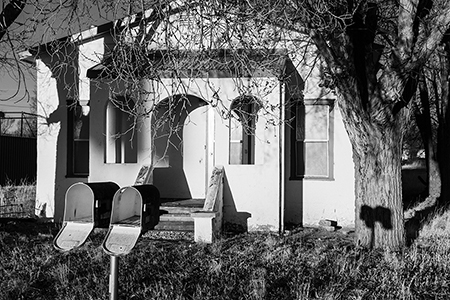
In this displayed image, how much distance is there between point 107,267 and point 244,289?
7.18 ft

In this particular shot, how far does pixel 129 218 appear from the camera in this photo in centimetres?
414

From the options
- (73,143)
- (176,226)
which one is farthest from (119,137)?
(176,226)

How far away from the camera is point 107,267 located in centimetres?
664

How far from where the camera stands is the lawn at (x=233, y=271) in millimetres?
5523

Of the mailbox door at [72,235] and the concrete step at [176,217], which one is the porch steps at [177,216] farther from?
the mailbox door at [72,235]

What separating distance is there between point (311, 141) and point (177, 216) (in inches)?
155

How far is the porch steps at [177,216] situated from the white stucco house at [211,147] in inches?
34.6

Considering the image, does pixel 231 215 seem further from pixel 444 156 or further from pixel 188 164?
pixel 444 156

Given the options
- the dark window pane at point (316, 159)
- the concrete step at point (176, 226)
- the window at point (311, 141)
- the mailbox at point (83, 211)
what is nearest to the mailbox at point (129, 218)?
the mailbox at point (83, 211)

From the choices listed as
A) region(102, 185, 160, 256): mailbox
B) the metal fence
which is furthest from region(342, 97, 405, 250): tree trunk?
the metal fence

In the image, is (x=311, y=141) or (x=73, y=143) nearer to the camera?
(x=311, y=141)

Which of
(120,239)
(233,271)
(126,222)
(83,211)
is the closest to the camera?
(120,239)

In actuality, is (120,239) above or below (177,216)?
above

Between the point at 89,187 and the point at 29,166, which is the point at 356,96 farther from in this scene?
the point at 29,166
